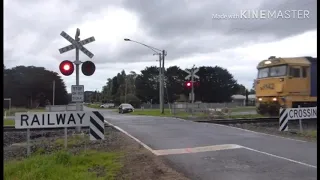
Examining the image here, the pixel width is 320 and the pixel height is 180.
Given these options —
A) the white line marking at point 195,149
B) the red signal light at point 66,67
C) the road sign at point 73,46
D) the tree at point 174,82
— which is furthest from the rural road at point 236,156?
the tree at point 174,82

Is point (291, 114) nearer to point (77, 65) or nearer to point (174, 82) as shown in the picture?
point (77, 65)

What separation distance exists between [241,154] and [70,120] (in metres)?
5.19

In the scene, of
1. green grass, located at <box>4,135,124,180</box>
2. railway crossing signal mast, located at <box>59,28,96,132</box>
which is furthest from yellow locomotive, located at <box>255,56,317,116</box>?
green grass, located at <box>4,135,124,180</box>

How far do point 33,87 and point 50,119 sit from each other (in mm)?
70602

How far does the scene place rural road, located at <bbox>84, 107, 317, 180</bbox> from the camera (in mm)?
8688

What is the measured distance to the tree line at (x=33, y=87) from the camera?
73.6 m

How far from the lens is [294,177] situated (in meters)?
8.33

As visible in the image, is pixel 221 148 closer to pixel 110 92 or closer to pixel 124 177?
pixel 124 177

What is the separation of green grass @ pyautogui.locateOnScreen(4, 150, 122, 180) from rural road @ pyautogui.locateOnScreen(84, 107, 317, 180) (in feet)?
5.15

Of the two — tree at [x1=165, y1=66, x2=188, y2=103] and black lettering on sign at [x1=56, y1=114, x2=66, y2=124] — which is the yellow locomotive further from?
tree at [x1=165, y1=66, x2=188, y2=103]

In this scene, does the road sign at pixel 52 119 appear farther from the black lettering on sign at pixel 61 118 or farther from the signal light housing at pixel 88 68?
the signal light housing at pixel 88 68

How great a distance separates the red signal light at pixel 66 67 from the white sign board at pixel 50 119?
1.40m

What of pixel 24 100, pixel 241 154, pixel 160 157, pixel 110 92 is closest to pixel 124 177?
pixel 160 157

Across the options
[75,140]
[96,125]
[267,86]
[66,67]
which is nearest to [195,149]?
[96,125]
